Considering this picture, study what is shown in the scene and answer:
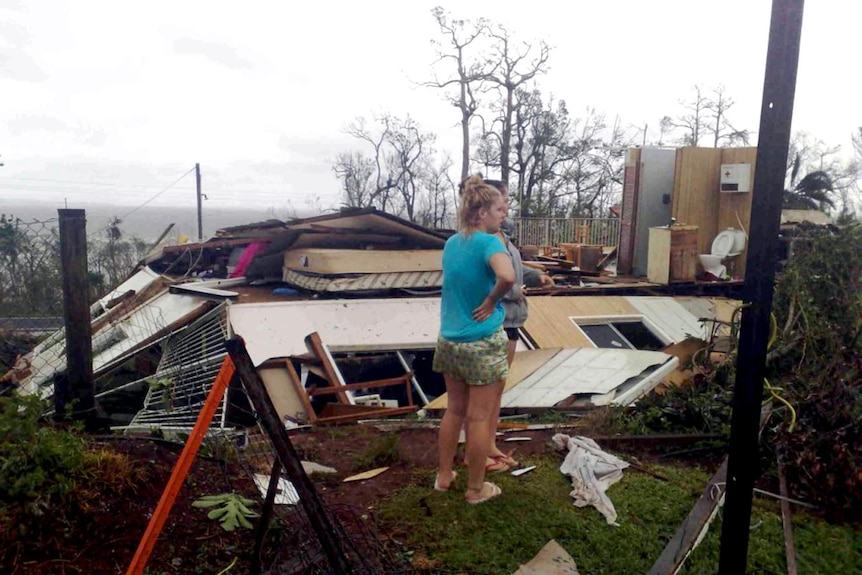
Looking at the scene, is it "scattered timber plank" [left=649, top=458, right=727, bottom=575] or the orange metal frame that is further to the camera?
"scattered timber plank" [left=649, top=458, right=727, bottom=575]

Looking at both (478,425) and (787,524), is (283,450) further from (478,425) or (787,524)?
(787,524)

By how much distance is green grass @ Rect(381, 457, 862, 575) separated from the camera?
3.08 meters

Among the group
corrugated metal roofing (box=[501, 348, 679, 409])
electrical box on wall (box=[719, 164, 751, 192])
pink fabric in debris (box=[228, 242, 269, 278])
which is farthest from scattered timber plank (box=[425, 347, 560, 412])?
electrical box on wall (box=[719, 164, 751, 192])

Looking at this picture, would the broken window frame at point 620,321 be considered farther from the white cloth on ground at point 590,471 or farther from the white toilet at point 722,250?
the white cloth on ground at point 590,471

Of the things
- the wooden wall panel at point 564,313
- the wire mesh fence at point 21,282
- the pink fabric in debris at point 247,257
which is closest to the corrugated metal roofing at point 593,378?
the wooden wall panel at point 564,313

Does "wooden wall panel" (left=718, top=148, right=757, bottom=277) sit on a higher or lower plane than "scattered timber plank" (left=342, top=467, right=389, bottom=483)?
higher

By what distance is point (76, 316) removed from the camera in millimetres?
3506

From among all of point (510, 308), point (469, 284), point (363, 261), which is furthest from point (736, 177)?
point (469, 284)

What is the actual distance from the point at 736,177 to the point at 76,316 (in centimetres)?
1104

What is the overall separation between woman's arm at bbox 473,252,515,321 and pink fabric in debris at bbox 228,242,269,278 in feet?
21.2

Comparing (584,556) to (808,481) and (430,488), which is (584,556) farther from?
(808,481)

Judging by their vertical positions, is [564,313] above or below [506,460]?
above

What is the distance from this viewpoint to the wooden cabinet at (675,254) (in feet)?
34.7

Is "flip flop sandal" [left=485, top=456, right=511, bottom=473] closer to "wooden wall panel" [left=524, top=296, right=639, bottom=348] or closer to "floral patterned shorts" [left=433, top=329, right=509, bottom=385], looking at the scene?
"floral patterned shorts" [left=433, top=329, right=509, bottom=385]
